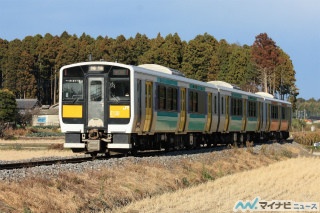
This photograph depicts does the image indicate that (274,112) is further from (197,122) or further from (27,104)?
(27,104)

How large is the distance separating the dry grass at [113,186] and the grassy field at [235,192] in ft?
0.19

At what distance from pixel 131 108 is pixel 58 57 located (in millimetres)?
104563

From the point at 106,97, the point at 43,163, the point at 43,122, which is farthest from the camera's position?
the point at 43,122

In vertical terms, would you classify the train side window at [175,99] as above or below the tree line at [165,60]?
below

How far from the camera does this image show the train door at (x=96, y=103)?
21250 mm

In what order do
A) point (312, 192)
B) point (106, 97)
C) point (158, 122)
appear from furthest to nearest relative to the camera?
point (158, 122) → point (106, 97) → point (312, 192)

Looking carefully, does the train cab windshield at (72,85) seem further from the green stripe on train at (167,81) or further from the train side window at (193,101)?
the train side window at (193,101)

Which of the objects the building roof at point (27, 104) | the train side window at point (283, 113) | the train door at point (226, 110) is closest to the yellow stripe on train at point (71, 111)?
Answer: the train door at point (226, 110)

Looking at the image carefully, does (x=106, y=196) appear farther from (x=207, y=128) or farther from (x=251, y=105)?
(x=251, y=105)

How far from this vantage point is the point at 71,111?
2167cm

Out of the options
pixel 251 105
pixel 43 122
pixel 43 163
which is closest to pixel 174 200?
pixel 43 163

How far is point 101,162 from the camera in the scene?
60.8 feet

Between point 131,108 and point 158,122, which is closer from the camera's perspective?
point 131,108

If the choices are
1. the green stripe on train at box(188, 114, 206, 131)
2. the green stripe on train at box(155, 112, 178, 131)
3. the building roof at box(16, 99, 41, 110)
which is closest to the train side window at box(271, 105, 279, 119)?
the green stripe on train at box(188, 114, 206, 131)
